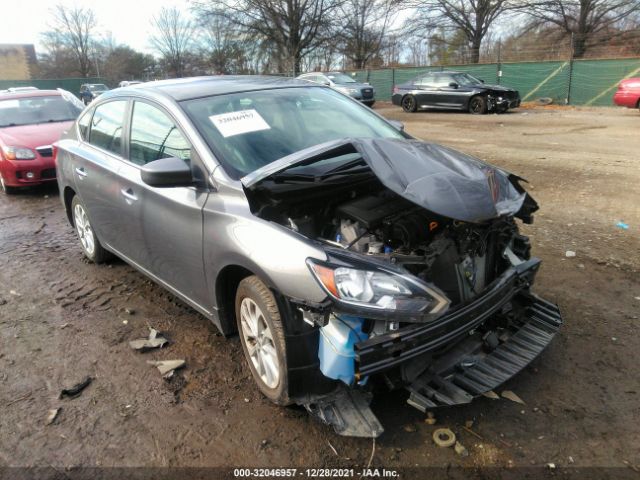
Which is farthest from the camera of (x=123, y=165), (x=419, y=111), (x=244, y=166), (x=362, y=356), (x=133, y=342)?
(x=419, y=111)

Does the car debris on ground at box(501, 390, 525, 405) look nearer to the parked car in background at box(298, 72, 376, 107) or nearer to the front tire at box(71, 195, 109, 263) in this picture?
the front tire at box(71, 195, 109, 263)

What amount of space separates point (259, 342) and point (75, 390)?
1.27 m

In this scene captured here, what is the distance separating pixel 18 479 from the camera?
242cm

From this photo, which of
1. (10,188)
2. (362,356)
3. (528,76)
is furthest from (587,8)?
(362,356)

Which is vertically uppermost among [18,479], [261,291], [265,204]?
[265,204]

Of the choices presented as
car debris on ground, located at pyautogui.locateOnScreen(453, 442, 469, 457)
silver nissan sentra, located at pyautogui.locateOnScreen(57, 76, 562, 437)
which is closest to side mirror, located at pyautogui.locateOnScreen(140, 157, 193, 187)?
silver nissan sentra, located at pyautogui.locateOnScreen(57, 76, 562, 437)

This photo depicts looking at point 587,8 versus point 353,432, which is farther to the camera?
point 587,8

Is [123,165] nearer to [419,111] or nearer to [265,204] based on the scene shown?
[265,204]

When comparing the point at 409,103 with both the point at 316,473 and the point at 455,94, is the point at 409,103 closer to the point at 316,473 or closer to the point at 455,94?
the point at 455,94

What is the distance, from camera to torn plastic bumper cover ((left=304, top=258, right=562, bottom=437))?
2312mm

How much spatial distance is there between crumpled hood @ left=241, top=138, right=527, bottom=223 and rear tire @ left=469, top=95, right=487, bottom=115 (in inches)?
675

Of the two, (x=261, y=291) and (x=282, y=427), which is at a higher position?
(x=261, y=291)

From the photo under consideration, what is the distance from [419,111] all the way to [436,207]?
20.1 metres

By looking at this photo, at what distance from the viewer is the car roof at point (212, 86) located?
3.51m
